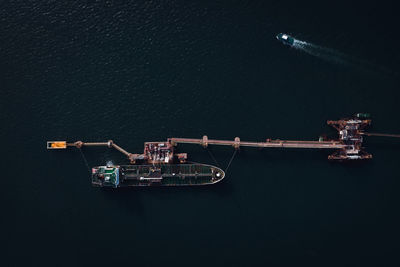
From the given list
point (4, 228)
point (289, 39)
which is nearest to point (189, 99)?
point (289, 39)

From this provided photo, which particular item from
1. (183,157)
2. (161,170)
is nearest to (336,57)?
(183,157)

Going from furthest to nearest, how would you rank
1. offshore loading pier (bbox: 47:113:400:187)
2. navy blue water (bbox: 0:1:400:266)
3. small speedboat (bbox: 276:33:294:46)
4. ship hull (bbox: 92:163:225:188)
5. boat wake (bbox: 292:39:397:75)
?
boat wake (bbox: 292:39:397:75)
small speedboat (bbox: 276:33:294:46)
navy blue water (bbox: 0:1:400:266)
ship hull (bbox: 92:163:225:188)
offshore loading pier (bbox: 47:113:400:187)

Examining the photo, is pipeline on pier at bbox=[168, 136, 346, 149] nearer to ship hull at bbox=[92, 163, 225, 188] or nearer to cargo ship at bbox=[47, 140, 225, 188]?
cargo ship at bbox=[47, 140, 225, 188]

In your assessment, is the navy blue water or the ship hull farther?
the navy blue water

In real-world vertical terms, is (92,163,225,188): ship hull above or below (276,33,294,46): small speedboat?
below

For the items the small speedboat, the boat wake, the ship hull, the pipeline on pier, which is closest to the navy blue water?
the boat wake

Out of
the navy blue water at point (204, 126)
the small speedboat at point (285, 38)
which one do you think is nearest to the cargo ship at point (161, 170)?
the navy blue water at point (204, 126)

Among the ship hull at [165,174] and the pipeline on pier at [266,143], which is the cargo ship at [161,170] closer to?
the ship hull at [165,174]
